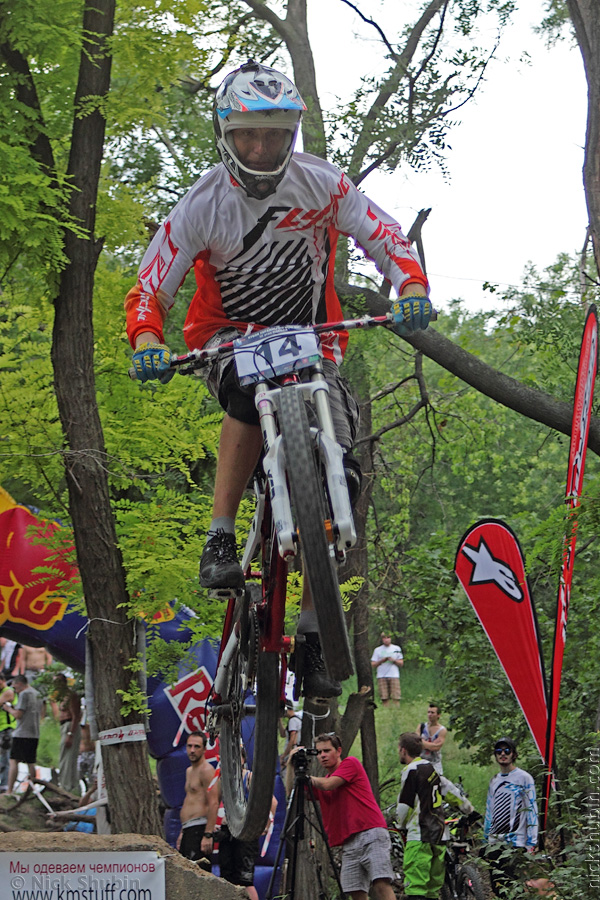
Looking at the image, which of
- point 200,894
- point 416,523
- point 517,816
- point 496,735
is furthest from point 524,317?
point 416,523

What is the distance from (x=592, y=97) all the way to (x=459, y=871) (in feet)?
23.5

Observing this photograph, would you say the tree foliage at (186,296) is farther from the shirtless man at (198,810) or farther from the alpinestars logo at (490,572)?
the shirtless man at (198,810)

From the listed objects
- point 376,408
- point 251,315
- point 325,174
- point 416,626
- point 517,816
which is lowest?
point 517,816

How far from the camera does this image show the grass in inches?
610

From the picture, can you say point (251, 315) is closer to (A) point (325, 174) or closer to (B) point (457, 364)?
(A) point (325, 174)

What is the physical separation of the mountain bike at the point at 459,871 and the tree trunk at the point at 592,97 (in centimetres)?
537

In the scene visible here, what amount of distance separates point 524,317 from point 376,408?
9.95 metres

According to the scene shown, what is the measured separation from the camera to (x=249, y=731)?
4.75m

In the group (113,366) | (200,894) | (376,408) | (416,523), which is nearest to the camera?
(200,894)

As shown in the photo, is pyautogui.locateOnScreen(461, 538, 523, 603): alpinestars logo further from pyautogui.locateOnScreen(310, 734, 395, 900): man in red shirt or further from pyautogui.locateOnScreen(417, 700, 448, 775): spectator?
pyautogui.locateOnScreen(417, 700, 448, 775): spectator

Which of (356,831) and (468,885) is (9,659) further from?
(356,831)

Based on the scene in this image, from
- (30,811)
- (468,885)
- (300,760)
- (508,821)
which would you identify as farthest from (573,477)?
(30,811)

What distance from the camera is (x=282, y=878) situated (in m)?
9.86

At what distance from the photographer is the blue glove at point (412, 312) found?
13.3ft
